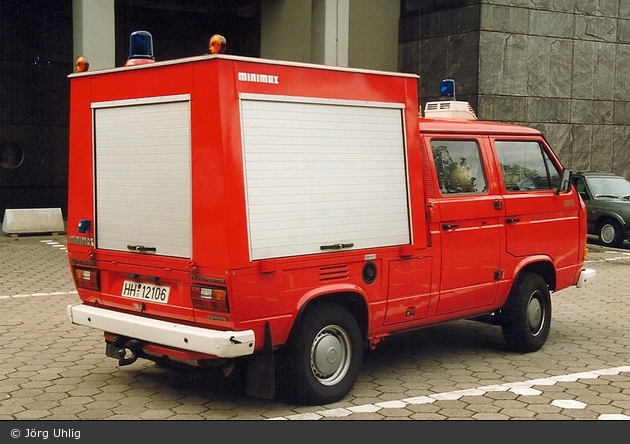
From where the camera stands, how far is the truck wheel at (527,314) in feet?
25.5

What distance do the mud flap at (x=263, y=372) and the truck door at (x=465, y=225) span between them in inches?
72.1

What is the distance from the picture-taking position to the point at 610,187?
18719 mm

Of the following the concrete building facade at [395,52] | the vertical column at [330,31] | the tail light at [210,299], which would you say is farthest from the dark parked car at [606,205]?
the tail light at [210,299]

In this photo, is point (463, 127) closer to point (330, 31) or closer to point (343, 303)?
point (343, 303)

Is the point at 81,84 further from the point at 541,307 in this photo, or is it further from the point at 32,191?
the point at 32,191

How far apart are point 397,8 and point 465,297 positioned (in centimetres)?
1869

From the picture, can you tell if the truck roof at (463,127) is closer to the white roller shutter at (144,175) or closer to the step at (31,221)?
the white roller shutter at (144,175)

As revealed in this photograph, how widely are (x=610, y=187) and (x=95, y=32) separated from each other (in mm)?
11373

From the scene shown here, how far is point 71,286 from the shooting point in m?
11.8

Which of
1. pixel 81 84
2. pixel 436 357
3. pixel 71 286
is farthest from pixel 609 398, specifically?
pixel 71 286

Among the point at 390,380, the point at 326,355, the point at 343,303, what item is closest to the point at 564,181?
the point at 390,380

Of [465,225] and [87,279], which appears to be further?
[465,225]
